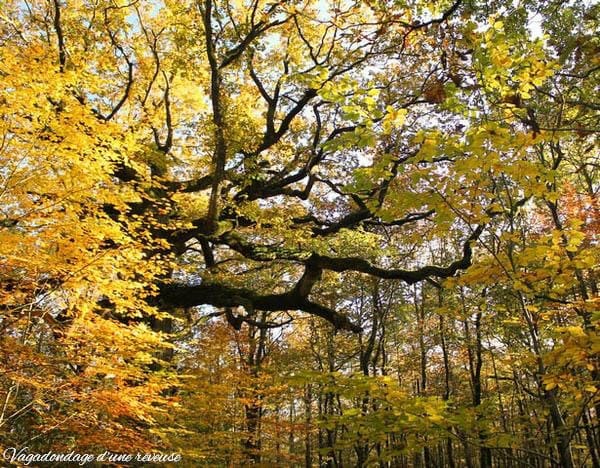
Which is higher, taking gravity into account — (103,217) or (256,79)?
(256,79)

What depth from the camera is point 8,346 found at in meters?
4.25

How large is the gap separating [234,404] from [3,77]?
8.90m

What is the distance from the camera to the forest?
8.23ft

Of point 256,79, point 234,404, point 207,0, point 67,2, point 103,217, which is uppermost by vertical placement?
point 67,2

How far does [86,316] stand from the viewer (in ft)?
15.2

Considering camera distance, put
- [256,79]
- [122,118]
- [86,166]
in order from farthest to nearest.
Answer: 1. [122,118]
2. [256,79]
3. [86,166]

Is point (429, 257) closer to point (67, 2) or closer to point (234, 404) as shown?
point (234, 404)

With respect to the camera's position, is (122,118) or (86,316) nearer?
(86,316)

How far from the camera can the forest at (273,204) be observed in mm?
2510

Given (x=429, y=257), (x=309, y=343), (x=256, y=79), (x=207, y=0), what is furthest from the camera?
(x=429, y=257)

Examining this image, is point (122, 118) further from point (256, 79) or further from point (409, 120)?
point (409, 120)

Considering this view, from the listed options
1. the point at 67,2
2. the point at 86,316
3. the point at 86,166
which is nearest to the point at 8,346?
the point at 86,316

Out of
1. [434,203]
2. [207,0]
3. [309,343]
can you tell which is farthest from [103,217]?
[309,343]

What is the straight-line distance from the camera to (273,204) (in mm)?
11938
